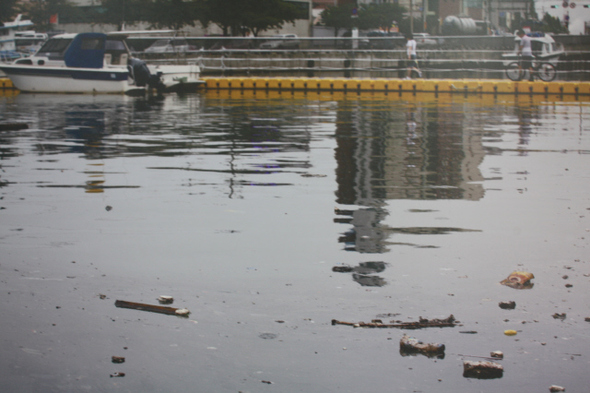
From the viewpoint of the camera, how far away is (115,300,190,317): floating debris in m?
4.13

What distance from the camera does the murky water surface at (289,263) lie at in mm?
3436

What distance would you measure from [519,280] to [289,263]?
133cm

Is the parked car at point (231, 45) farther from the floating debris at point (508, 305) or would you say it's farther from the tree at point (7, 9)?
the floating debris at point (508, 305)

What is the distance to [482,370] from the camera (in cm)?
336

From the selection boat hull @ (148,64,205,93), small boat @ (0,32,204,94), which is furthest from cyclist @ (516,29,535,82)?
small boat @ (0,32,204,94)

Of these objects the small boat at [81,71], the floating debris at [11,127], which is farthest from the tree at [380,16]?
the floating debris at [11,127]

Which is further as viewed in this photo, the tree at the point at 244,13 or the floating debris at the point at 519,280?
the tree at the point at 244,13

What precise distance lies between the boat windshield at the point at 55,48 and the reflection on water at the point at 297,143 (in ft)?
19.5

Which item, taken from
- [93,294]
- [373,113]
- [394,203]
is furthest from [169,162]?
[373,113]

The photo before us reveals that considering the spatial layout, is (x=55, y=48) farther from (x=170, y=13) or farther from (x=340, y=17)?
(x=340, y=17)

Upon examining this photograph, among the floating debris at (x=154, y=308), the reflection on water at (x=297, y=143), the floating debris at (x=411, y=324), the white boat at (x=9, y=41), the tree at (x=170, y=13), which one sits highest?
the tree at (x=170, y=13)

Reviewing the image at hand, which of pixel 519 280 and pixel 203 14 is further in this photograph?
pixel 203 14

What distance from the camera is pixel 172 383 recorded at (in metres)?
3.26

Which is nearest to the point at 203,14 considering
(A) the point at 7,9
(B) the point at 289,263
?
(A) the point at 7,9
